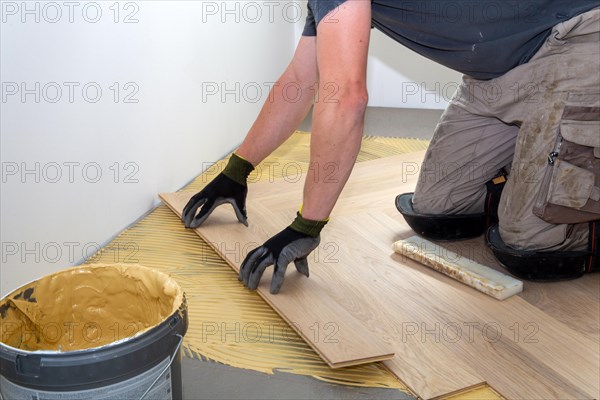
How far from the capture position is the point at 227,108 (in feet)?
11.3

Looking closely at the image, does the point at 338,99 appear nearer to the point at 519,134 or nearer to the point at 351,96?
the point at 351,96

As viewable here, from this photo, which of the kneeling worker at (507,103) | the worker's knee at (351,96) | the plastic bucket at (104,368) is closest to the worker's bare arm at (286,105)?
the kneeling worker at (507,103)

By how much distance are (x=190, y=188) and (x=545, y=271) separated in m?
1.53

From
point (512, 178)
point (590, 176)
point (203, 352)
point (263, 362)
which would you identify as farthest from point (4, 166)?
point (590, 176)

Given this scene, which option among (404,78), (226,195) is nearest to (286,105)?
(226,195)

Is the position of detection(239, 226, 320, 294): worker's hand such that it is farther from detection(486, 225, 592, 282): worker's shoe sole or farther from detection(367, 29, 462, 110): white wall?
detection(367, 29, 462, 110): white wall

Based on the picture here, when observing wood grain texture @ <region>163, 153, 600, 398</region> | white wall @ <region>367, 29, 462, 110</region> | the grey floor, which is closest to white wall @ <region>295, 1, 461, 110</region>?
white wall @ <region>367, 29, 462, 110</region>

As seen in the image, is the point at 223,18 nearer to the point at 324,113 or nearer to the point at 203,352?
the point at 324,113

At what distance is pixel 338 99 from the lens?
1.91 meters

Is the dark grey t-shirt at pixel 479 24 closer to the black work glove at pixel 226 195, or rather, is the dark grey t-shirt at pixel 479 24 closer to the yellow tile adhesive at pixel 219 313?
the black work glove at pixel 226 195

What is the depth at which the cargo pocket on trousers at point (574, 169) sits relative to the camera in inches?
83.6

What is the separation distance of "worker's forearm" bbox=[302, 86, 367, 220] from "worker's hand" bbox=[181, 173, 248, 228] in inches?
23.9

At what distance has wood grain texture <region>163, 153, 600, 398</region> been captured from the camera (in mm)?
1817

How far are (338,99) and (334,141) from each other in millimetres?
119
